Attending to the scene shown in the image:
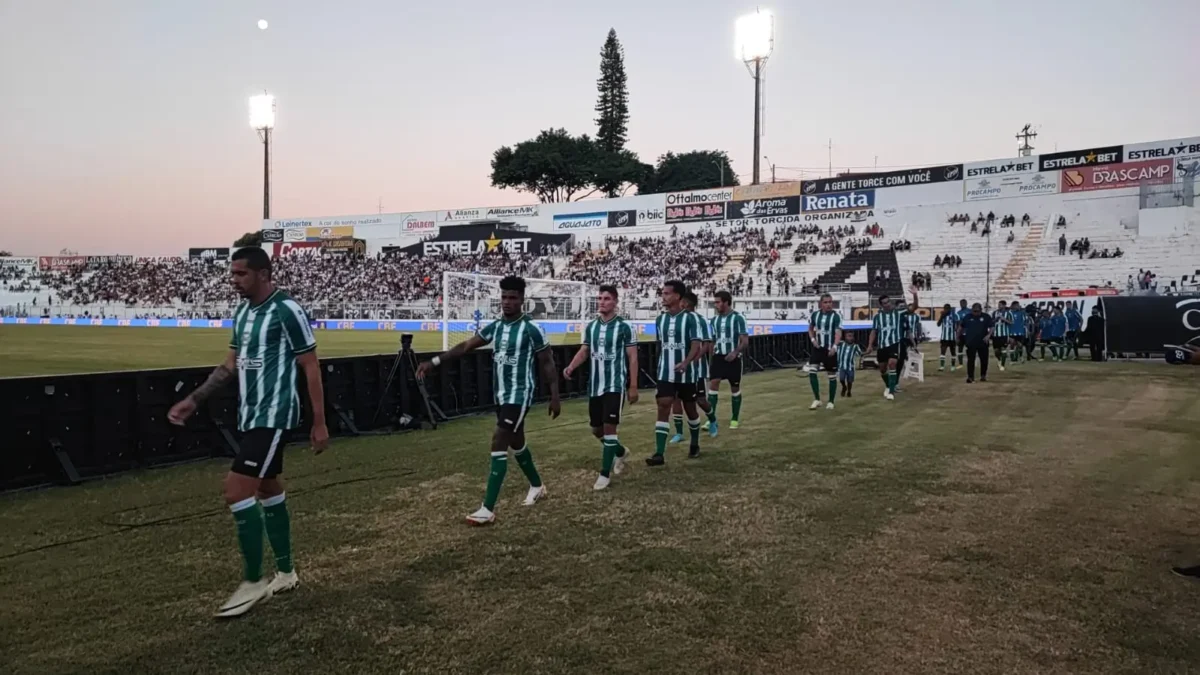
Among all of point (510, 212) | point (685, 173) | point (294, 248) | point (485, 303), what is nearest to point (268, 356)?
point (485, 303)

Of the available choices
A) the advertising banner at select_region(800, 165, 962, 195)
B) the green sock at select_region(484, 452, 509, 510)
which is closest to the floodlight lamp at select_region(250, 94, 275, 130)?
the advertising banner at select_region(800, 165, 962, 195)

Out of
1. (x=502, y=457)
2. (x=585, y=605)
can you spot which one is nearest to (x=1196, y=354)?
(x=585, y=605)

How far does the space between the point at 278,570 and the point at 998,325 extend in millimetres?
21015

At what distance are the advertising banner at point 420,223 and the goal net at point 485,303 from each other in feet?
128

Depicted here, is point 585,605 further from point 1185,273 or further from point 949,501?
point 1185,273

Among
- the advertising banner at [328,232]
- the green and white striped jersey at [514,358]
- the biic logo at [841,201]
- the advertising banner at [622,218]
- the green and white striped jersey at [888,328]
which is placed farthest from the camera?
the advertising banner at [328,232]

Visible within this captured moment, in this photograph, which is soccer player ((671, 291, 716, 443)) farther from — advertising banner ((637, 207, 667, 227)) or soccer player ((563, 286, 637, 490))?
advertising banner ((637, 207, 667, 227))

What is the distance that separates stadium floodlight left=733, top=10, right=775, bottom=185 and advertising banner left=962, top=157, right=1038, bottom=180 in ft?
39.9

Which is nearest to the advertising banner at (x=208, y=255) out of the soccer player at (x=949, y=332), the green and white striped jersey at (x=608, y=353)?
the soccer player at (x=949, y=332)

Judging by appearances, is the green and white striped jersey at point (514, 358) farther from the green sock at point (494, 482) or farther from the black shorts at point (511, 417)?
the green sock at point (494, 482)

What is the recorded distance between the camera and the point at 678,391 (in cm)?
845

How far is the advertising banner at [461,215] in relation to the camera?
63.1 meters

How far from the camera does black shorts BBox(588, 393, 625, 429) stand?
7.19m

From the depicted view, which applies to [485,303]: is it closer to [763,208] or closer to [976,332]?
[976,332]
